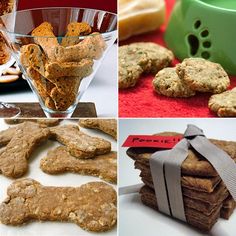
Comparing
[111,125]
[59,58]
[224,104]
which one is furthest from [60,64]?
[224,104]

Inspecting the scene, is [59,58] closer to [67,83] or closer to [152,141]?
[67,83]

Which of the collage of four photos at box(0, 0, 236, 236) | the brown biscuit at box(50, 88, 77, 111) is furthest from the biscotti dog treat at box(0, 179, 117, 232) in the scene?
the brown biscuit at box(50, 88, 77, 111)

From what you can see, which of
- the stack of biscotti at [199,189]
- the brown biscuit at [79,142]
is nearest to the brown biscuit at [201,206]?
the stack of biscotti at [199,189]

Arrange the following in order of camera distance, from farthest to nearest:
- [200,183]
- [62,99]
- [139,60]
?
[139,60]
[62,99]
[200,183]

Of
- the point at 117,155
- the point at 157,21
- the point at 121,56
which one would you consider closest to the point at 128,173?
the point at 117,155

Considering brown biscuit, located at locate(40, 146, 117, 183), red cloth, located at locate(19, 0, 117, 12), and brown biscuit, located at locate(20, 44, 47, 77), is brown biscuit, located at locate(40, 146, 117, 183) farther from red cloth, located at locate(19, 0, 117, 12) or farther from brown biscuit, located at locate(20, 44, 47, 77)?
red cloth, located at locate(19, 0, 117, 12)

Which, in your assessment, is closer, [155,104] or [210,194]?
[210,194]
